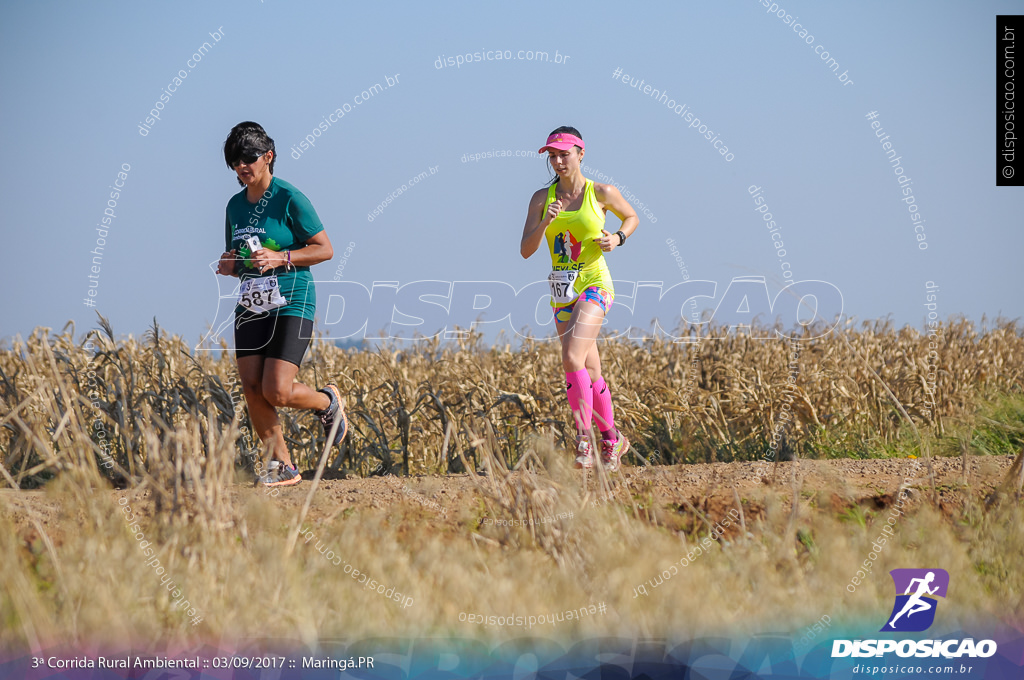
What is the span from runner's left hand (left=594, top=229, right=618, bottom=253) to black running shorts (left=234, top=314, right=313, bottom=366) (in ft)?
5.53

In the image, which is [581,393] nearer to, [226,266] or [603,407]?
[603,407]

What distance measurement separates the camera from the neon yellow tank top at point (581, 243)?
187 inches

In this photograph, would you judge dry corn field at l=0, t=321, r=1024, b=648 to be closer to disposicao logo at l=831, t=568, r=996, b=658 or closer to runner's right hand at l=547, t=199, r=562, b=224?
disposicao logo at l=831, t=568, r=996, b=658

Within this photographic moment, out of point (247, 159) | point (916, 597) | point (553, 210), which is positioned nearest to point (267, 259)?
point (247, 159)


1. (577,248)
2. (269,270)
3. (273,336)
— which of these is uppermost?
(577,248)

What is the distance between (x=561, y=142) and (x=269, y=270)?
174cm

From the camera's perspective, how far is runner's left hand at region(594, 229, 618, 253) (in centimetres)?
462

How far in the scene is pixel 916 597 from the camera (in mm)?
2938

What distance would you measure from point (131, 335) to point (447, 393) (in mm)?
3113

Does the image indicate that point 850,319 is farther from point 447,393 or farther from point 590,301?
point 590,301

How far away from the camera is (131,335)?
790 cm

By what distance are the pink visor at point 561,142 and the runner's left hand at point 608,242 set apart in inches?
20.8

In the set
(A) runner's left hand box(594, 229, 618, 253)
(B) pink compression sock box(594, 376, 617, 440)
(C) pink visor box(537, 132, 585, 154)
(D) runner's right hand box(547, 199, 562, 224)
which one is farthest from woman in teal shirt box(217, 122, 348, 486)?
(B) pink compression sock box(594, 376, 617, 440)

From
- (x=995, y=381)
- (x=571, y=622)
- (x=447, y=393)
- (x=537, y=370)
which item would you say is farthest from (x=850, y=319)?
Result: (x=571, y=622)
